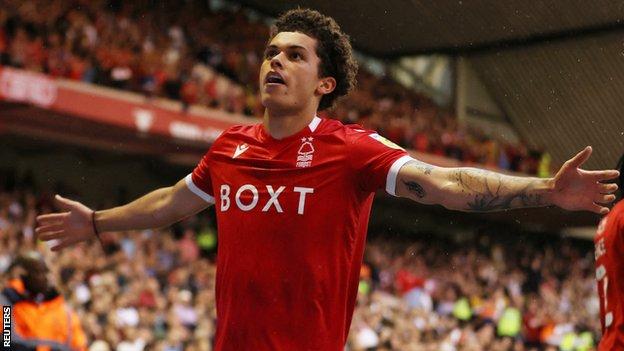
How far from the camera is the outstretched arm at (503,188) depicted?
3119 mm

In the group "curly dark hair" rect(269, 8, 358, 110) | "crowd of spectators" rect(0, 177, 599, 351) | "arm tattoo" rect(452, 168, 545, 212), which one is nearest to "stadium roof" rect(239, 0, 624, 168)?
"crowd of spectators" rect(0, 177, 599, 351)

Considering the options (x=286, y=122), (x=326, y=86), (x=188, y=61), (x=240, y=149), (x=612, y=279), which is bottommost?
(x=612, y=279)

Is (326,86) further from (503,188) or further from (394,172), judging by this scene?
(503,188)

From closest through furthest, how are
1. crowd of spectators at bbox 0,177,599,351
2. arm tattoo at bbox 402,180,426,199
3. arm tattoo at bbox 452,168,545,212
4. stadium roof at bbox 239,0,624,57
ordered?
arm tattoo at bbox 452,168,545,212 → arm tattoo at bbox 402,180,426,199 → crowd of spectators at bbox 0,177,599,351 → stadium roof at bbox 239,0,624,57

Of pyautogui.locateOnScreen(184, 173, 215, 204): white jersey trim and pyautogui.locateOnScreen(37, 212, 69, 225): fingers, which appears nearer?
pyautogui.locateOnScreen(184, 173, 215, 204): white jersey trim

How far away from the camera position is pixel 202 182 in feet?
13.6

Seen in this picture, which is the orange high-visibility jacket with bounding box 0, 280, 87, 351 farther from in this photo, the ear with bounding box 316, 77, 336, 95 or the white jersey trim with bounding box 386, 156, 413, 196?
the white jersey trim with bounding box 386, 156, 413, 196

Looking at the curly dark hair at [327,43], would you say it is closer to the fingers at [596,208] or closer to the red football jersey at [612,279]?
the fingers at [596,208]

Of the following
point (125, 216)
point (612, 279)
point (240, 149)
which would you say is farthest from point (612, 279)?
point (125, 216)

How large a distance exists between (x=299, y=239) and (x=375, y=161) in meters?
0.42

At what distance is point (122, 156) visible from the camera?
56.9ft

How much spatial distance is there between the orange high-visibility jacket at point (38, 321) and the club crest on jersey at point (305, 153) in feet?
9.69

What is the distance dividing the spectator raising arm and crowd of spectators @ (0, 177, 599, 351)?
92.8 inches

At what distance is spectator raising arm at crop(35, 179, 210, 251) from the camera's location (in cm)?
425
